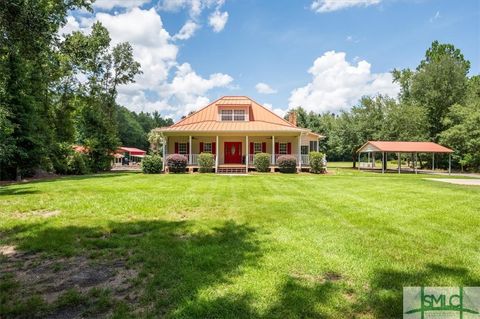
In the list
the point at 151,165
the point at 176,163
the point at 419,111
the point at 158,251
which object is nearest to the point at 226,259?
the point at 158,251

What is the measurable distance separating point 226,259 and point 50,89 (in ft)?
92.3

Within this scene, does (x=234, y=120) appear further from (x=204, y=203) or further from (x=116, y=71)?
(x=204, y=203)

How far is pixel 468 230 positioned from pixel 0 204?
11.1 m

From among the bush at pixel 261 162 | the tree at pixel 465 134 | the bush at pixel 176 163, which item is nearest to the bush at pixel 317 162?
the bush at pixel 261 162

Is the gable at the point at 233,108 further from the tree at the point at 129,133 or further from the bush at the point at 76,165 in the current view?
the tree at the point at 129,133

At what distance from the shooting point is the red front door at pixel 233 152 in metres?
25.9

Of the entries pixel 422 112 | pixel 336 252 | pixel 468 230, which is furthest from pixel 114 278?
pixel 422 112

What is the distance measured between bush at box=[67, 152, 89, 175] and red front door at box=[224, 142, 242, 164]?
37.5ft

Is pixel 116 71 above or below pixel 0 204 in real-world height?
above

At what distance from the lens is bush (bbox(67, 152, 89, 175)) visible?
23812mm

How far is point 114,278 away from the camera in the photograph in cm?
381

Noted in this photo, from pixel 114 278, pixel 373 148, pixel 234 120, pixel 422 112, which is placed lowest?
pixel 114 278

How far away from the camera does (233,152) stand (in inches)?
1022

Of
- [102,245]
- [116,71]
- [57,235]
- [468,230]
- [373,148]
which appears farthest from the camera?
[116,71]
